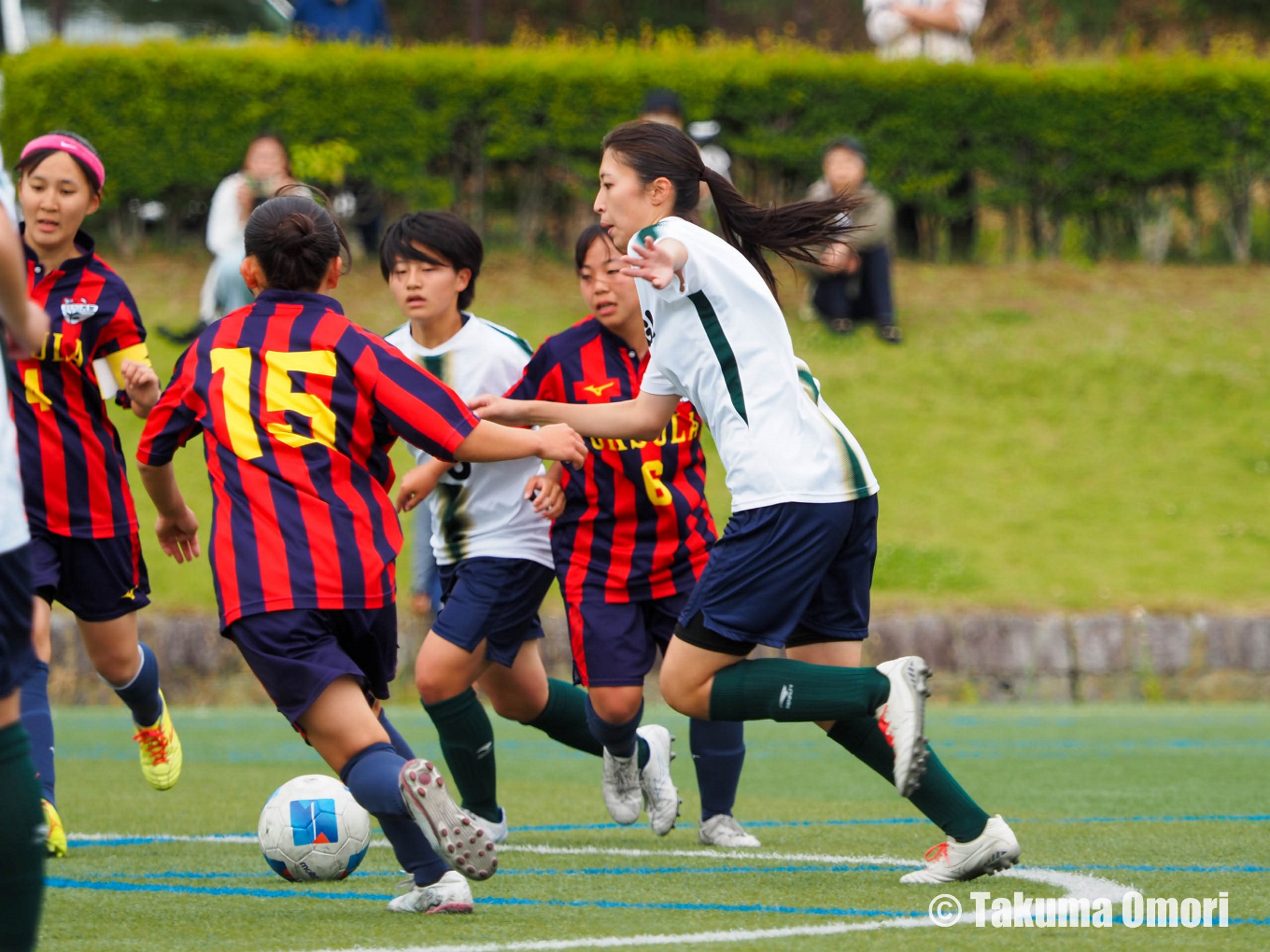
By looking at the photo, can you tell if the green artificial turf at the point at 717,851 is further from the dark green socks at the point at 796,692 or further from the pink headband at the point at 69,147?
the pink headband at the point at 69,147

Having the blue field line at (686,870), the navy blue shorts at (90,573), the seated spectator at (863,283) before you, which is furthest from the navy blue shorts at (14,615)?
the seated spectator at (863,283)

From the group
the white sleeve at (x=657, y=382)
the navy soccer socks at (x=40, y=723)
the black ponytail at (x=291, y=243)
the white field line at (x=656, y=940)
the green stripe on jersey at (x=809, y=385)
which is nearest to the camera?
the white field line at (x=656, y=940)

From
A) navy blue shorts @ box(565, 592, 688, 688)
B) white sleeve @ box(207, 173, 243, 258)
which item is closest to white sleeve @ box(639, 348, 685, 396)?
navy blue shorts @ box(565, 592, 688, 688)

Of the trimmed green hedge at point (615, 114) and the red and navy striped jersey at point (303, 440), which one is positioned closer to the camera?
the red and navy striped jersey at point (303, 440)

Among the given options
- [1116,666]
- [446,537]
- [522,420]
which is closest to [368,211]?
[1116,666]

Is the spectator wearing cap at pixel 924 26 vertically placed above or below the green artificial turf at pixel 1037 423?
above

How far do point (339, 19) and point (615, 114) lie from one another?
8.38ft

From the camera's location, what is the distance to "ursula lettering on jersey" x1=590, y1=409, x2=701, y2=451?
5.14 metres

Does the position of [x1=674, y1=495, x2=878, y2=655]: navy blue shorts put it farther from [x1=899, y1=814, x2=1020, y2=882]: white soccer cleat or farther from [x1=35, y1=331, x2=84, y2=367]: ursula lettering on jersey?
[x1=35, y1=331, x2=84, y2=367]: ursula lettering on jersey

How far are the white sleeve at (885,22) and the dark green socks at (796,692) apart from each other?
1152 cm

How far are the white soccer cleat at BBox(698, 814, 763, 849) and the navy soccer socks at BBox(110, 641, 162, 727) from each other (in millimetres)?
1793

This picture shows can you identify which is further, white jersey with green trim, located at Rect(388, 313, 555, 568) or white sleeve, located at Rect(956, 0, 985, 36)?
white sleeve, located at Rect(956, 0, 985, 36)

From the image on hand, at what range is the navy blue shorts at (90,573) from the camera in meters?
4.89

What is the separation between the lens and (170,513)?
4406 mm
